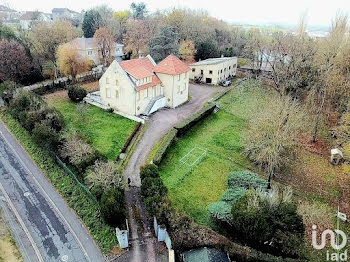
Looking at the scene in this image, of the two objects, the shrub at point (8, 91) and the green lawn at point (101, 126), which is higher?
the shrub at point (8, 91)

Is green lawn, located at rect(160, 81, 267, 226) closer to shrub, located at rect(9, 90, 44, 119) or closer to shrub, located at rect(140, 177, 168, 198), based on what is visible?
shrub, located at rect(140, 177, 168, 198)

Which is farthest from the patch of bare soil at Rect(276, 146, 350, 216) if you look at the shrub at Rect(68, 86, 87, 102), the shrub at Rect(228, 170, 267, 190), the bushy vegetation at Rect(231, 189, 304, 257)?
the shrub at Rect(68, 86, 87, 102)

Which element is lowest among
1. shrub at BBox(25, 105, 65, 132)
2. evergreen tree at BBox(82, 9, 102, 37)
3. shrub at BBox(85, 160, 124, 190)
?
shrub at BBox(85, 160, 124, 190)

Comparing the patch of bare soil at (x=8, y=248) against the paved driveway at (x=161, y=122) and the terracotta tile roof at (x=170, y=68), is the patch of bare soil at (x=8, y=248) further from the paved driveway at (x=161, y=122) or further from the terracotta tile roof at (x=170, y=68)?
the terracotta tile roof at (x=170, y=68)

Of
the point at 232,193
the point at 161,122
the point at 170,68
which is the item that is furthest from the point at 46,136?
the point at 170,68

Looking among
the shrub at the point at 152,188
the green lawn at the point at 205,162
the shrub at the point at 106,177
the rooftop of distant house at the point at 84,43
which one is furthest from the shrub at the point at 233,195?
the rooftop of distant house at the point at 84,43

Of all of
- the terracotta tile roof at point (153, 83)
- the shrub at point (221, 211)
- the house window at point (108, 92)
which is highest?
the terracotta tile roof at point (153, 83)
